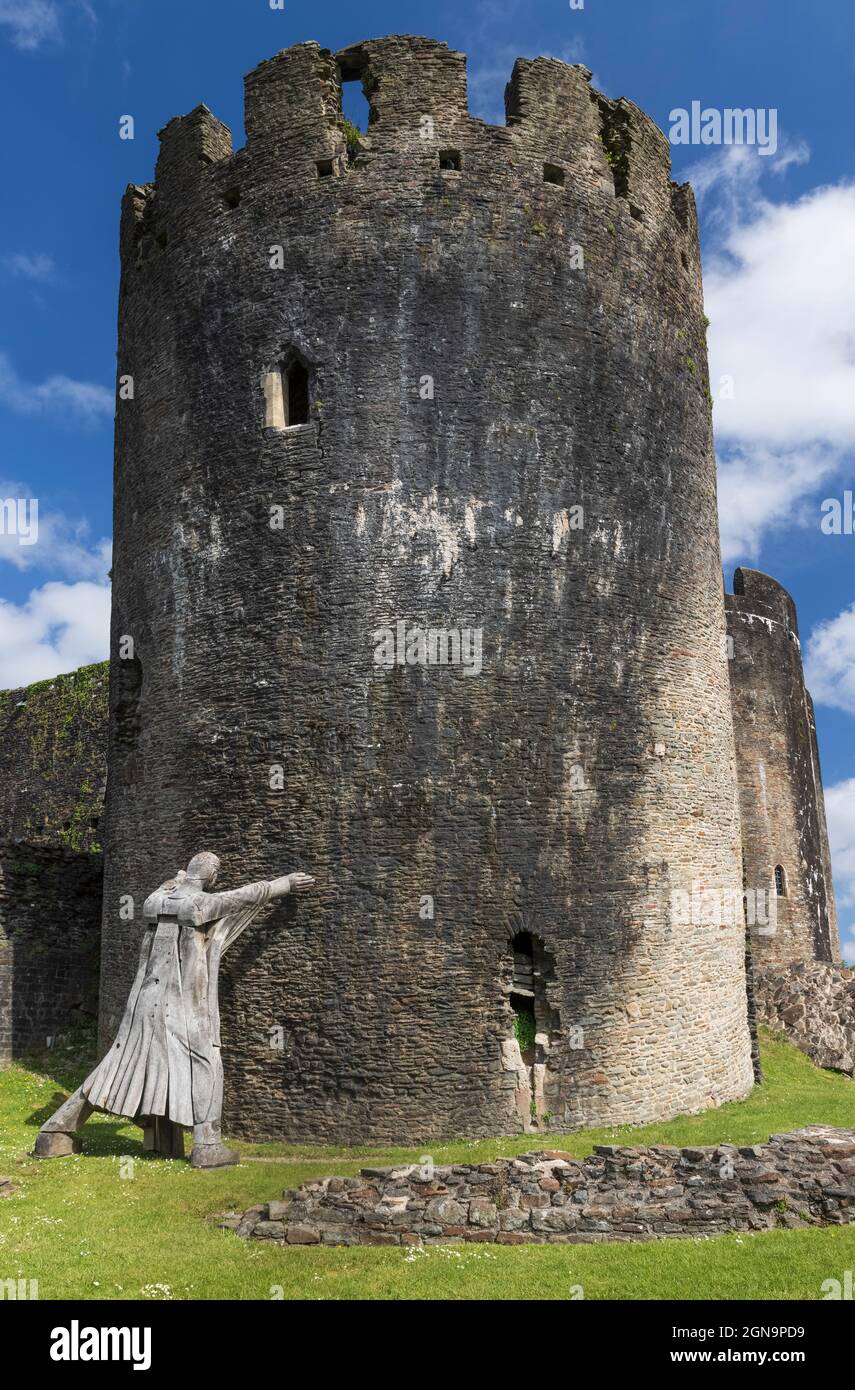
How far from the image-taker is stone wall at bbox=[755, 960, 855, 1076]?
65.0 feet

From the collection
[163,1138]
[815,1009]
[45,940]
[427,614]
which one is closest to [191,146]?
[427,614]

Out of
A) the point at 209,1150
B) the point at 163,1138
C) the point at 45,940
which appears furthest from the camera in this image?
the point at 45,940

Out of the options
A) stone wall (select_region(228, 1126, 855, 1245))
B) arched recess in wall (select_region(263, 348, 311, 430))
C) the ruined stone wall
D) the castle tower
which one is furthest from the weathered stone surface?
the castle tower

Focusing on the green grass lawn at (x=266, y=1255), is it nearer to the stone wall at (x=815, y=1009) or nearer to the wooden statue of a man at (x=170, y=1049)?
the wooden statue of a man at (x=170, y=1049)

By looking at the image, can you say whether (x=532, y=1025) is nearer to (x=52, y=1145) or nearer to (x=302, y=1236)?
(x=302, y=1236)

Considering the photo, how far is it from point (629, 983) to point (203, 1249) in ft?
21.1

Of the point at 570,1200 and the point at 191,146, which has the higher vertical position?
the point at 191,146

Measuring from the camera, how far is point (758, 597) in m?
28.9

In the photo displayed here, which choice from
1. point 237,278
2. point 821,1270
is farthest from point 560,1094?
point 237,278

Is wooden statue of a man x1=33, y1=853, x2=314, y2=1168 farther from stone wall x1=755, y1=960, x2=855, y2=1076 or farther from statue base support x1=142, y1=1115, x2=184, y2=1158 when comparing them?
stone wall x1=755, y1=960, x2=855, y2=1076

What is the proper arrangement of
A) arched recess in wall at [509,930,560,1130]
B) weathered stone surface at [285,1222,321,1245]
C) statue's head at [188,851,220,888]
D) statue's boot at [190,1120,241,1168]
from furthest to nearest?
arched recess in wall at [509,930,560,1130] → statue's head at [188,851,220,888] → statue's boot at [190,1120,241,1168] → weathered stone surface at [285,1222,321,1245]

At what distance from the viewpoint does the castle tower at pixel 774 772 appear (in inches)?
1078

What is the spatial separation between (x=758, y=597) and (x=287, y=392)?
17261 mm

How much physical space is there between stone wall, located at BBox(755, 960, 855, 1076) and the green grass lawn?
373 inches
